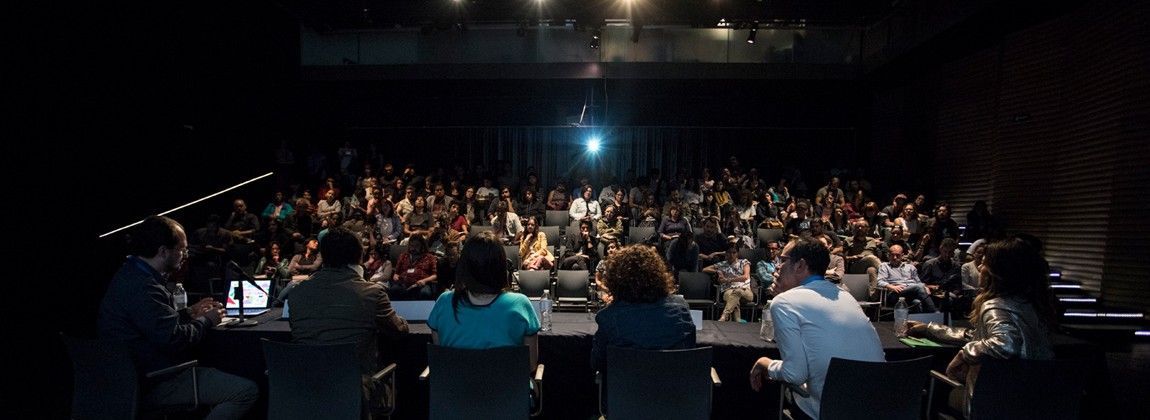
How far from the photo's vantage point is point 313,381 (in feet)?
8.23

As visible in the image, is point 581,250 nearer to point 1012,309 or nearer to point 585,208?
point 585,208

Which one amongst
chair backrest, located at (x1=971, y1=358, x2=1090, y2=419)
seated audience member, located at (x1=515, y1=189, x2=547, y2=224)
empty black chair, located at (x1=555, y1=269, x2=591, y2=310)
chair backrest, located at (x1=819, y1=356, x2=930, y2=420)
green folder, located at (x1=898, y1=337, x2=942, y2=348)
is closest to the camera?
chair backrest, located at (x1=819, y1=356, x2=930, y2=420)

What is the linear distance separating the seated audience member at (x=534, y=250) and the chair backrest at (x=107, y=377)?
16.6 ft

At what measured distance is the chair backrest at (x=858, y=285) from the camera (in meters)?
6.33

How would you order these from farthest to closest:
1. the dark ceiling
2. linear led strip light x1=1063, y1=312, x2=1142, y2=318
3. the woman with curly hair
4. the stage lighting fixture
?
the stage lighting fixture → the dark ceiling → linear led strip light x1=1063, y1=312, x2=1142, y2=318 → the woman with curly hair

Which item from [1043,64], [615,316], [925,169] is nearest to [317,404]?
[615,316]

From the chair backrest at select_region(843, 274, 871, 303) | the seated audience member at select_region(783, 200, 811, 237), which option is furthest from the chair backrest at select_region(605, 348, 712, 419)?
the seated audience member at select_region(783, 200, 811, 237)

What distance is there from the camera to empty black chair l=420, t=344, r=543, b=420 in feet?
7.84

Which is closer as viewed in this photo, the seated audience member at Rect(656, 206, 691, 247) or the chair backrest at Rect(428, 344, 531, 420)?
the chair backrest at Rect(428, 344, 531, 420)

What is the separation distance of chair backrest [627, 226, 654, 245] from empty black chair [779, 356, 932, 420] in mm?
6054

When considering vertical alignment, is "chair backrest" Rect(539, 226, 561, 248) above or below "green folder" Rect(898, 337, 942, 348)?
below

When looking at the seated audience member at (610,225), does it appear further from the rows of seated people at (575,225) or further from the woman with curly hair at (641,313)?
the woman with curly hair at (641,313)

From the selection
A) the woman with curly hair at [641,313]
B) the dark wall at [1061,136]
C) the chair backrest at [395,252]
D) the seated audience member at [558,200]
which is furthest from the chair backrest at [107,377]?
Result: the dark wall at [1061,136]

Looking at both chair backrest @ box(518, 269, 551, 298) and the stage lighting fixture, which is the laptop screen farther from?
the stage lighting fixture
